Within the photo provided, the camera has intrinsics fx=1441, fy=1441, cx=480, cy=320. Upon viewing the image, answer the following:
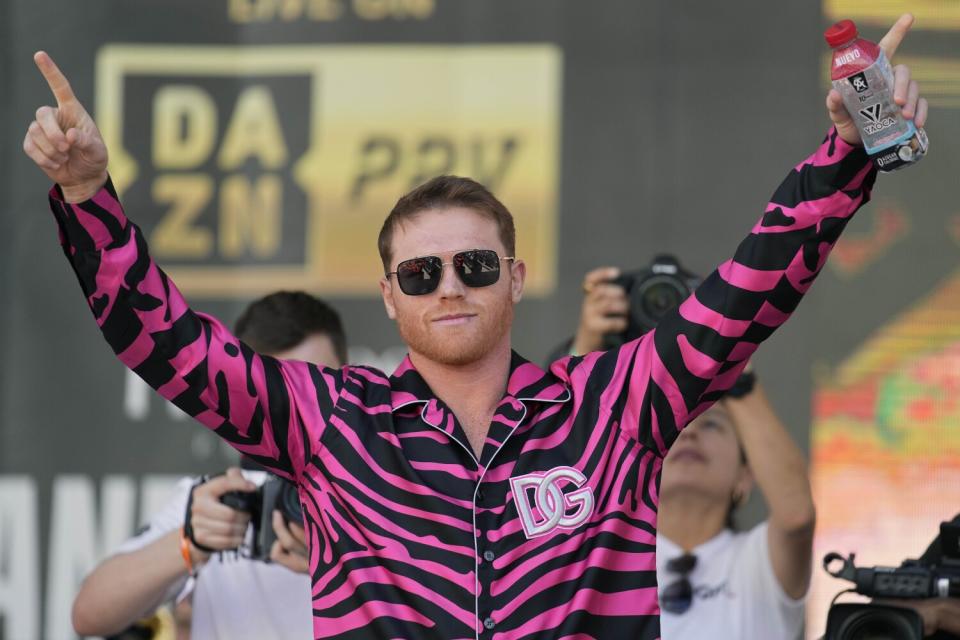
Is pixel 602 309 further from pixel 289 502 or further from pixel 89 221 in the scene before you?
pixel 89 221

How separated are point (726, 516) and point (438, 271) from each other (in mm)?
1424

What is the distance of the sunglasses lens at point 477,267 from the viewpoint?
2.19 m

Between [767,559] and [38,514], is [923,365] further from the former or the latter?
[38,514]

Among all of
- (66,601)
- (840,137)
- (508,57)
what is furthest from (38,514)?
(840,137)

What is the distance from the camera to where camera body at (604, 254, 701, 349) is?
3021 millimetres

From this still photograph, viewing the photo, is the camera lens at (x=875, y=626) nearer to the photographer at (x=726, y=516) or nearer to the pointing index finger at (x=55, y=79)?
the photographer at (x=726, y=516)

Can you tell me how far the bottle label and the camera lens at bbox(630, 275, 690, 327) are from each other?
107 cm

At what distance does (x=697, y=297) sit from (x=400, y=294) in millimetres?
451

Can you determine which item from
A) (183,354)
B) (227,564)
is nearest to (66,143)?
(183,354)

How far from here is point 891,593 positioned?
254cm

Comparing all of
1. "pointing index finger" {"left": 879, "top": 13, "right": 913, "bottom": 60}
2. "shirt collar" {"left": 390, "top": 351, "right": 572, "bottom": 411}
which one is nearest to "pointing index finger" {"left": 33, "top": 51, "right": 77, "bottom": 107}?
"shirt collar" {"left": 390, "top": 351, "right": 572, "bottom": 411}

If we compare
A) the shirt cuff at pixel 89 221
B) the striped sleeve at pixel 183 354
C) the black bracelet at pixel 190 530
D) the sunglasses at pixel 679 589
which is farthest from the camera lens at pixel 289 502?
the sunglasses at pixel 679 589

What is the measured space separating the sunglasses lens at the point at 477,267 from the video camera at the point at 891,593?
2.86 feet

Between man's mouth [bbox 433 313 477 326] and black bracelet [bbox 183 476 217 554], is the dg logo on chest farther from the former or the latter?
black bracelet [bbox 183 476 217 554]
